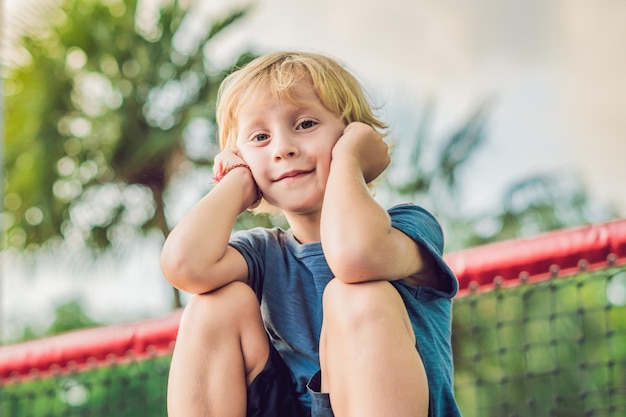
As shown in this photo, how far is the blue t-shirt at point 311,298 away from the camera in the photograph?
2.84 feet

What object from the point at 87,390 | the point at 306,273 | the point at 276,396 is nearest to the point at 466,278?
the point at 306,273

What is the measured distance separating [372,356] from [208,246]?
0.80ft

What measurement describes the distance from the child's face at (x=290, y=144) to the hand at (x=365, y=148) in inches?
1.2

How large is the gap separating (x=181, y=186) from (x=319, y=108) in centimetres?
680

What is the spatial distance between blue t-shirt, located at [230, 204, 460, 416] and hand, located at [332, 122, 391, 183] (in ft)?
0.20

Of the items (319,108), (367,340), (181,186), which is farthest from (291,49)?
(181,186)

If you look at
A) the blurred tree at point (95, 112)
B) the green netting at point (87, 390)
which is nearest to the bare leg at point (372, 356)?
the green netting at point (87, 390)

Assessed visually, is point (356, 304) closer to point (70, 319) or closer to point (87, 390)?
point (87, 390)

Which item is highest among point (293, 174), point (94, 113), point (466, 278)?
point (94, 113)

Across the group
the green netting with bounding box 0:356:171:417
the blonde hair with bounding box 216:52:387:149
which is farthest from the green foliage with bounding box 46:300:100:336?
the blonde hair with bounding box 216:52:387:149

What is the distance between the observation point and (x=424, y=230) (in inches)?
35.3

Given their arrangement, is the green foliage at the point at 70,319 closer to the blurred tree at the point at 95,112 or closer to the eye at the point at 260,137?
the blurred tree at the point at 95,112

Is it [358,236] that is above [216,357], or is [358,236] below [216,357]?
above

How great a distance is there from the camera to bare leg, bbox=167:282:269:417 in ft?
2.63
